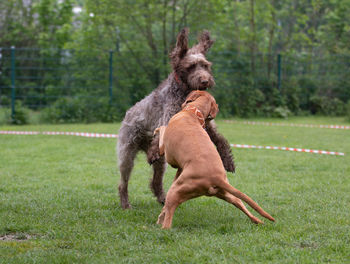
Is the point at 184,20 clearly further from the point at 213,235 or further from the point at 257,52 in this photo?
the point at 213,235

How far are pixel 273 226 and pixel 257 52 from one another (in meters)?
16.4

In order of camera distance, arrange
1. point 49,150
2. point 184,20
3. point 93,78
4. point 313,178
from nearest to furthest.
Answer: point 313,178, point 49,150, point 93,78, point 184,20

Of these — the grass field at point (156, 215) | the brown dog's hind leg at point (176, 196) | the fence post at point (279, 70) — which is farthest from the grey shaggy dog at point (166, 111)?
the fence post at point (279, 70)

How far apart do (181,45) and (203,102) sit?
90 centimetres

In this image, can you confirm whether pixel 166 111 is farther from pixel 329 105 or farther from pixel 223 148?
pixel 329 105

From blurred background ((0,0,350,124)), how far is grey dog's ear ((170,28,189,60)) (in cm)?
1028

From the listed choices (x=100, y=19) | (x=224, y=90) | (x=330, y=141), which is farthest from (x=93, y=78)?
(x=330, y=141)

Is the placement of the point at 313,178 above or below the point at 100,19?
below

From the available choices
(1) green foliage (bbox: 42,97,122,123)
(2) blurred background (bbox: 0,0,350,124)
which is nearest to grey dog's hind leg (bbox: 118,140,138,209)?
(2) blurred background (bbox: 0,0,350,124)

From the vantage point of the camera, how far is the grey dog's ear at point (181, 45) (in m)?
5.55

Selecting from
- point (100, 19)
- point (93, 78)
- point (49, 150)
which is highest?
point (100, 19)

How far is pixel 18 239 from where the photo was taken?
453 centimetres

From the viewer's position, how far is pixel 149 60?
58.2 feet

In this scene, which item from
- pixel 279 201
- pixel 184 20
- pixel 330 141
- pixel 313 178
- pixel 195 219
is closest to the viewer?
pixel 195 219
